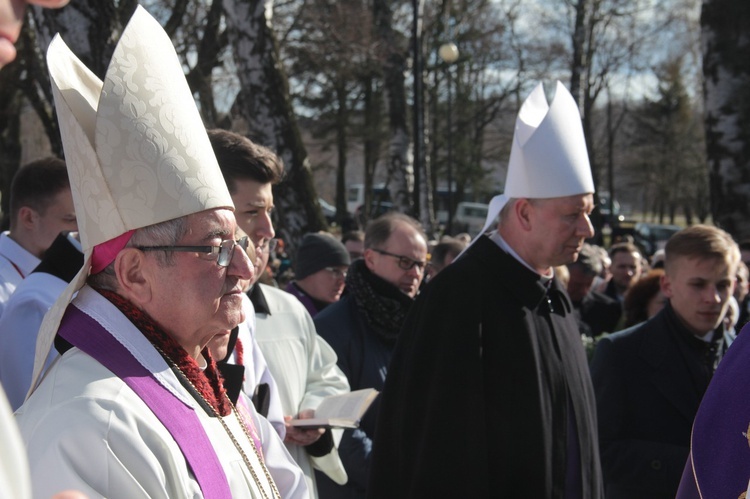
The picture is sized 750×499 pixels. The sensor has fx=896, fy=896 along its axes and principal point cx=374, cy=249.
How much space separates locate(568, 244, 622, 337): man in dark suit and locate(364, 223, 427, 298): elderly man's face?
8.64ft

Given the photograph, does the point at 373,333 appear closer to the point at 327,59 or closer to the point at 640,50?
the point at 327,59

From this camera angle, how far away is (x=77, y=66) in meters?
2.27

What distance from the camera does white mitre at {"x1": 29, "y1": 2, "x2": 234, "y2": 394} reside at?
213 cm

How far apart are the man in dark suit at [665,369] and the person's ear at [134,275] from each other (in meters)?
2.57

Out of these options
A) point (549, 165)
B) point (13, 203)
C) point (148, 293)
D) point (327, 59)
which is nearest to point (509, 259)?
point (549, 165)

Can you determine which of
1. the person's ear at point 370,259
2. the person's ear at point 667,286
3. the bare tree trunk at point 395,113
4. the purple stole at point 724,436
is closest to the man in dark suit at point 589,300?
the person's ear at point 370,259

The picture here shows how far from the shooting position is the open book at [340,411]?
3.38m

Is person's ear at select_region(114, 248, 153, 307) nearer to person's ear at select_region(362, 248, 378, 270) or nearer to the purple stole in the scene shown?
the purple stole

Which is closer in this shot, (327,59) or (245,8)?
(245,8)

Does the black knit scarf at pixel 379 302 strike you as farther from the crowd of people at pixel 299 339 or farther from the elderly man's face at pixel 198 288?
the elderly man's face at pixel 198 288

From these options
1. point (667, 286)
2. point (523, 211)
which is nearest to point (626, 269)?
point (667, 286)

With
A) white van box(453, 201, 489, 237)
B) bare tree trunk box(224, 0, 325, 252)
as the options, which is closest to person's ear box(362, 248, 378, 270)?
bare tree trunk box(224, 0, 325, 252)

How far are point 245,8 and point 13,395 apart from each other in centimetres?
570

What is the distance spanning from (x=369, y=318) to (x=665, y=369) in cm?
148
